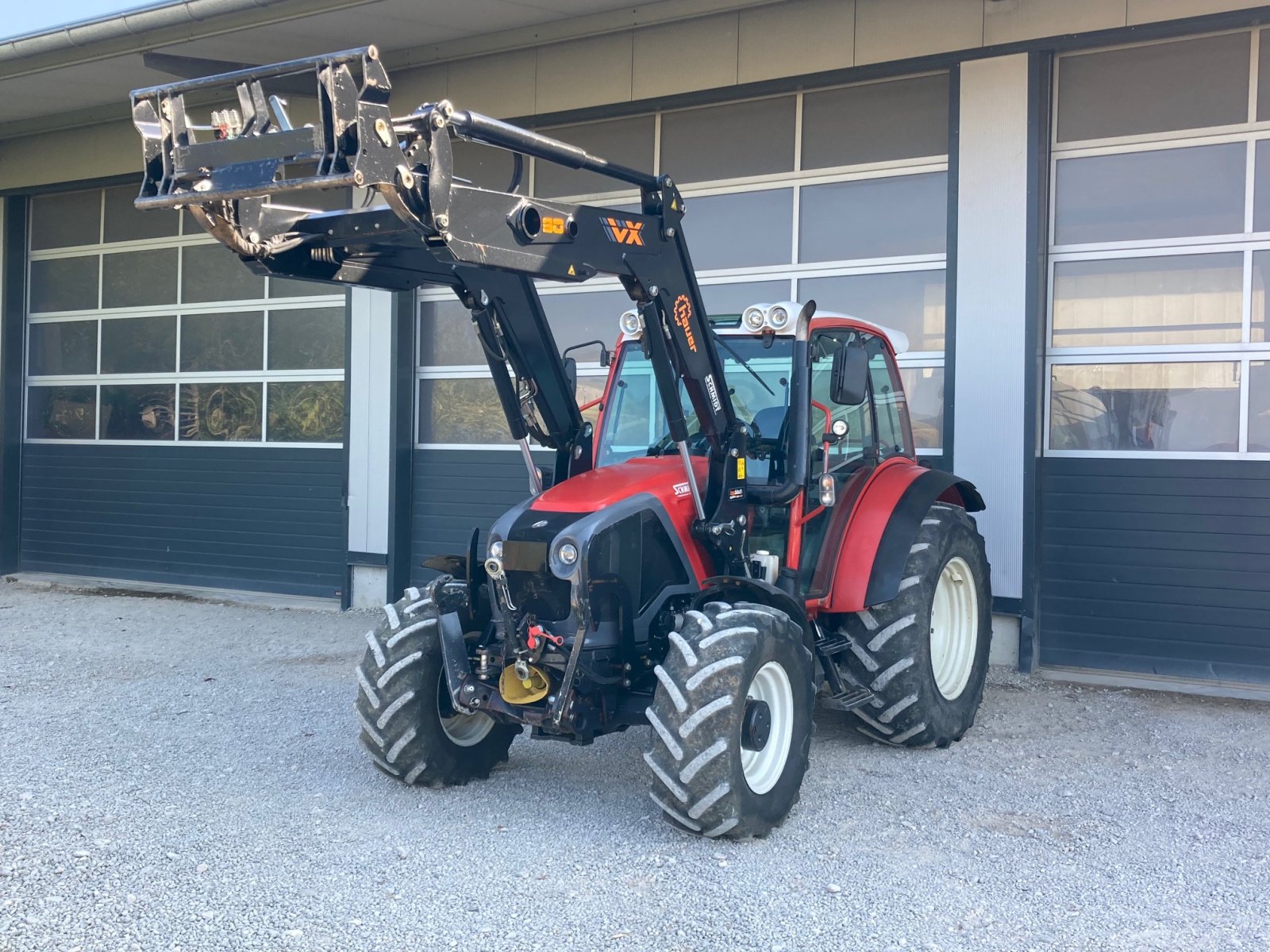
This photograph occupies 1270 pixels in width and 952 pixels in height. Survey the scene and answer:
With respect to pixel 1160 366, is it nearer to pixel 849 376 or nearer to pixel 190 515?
pixel 849 376

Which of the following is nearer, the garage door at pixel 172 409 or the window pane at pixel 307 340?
the window pane at pixel 307 340

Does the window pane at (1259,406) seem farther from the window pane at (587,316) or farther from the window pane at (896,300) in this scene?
the window pane at (587,316)

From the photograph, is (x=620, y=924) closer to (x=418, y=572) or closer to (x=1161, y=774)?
(x=1161, y=774)

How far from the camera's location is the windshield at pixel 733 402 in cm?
545

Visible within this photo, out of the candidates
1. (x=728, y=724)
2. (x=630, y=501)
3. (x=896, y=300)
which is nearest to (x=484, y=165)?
(x=896, y=300)

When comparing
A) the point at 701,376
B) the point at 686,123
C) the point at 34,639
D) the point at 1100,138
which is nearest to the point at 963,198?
the point at 1100,138

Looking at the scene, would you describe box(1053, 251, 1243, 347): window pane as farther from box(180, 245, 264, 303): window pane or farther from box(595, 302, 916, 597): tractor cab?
box(180, 245, 264, 303): window pane

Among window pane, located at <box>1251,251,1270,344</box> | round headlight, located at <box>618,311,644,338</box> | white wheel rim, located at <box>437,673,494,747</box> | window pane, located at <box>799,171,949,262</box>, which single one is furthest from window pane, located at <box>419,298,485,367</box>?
window pane, located at <box>1251,251,1270,344</box>

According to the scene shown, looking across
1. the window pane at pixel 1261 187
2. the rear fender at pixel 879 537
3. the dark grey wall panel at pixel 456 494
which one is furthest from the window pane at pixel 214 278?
the window pane at pixel 1261 187

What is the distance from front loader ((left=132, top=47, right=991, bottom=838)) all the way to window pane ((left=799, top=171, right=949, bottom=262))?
7.27ft

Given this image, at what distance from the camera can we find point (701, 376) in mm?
5012

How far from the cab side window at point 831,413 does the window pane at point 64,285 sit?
32.3ft

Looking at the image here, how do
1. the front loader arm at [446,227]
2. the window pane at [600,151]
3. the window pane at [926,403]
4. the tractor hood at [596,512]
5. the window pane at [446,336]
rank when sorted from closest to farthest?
the front loader arm at [446,227]
the tractor hood at [596,512]
the window pane at [926,403]
the window pane at [600,151]
the window pane at [446,336]

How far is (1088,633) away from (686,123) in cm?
493
